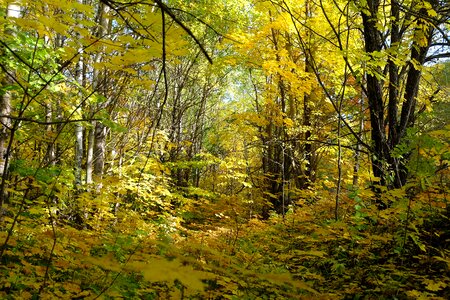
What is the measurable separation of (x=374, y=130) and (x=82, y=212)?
16.5ft

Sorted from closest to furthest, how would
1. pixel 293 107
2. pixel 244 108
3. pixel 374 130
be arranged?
pixel 374 130 < pixel 293 107 < pixel 244 108

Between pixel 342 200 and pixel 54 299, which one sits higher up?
pixel 342 200

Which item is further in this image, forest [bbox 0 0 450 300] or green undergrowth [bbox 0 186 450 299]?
green undergrowth [bbox 0 186 450 299]

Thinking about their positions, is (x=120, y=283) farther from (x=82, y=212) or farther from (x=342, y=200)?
(x=342, y=200)

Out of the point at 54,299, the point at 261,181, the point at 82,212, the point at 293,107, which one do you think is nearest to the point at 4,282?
the point at 54,299

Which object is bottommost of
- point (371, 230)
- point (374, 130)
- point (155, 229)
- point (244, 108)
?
point (155, 229)

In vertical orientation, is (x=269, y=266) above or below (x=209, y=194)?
below

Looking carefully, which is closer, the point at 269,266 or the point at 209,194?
the point at 269,266

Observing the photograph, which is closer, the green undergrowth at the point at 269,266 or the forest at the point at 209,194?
the forest at the point at 209,194

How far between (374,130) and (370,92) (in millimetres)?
506

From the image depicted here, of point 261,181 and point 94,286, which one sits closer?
point 94,286

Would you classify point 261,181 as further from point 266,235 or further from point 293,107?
point 266,235

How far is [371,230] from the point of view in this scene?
3711mm

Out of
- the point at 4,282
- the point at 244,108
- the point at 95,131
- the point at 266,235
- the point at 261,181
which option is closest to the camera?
the point at 4,282
